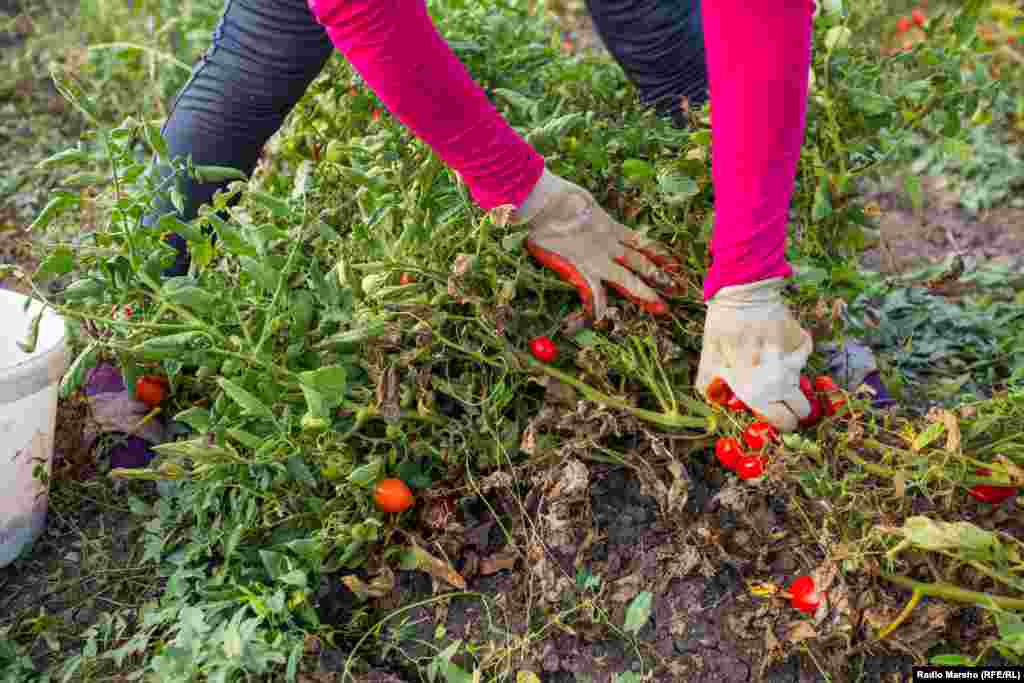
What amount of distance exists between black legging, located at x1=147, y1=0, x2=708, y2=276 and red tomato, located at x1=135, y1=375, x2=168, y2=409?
0.24 meters

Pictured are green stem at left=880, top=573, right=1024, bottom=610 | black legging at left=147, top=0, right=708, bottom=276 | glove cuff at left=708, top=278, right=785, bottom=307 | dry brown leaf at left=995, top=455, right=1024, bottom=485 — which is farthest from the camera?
black legging at left=147, top=0, right=708, bottom=276

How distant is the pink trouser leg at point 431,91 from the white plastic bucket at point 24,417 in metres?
0.72

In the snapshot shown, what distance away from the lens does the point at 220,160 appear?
73.4 inches

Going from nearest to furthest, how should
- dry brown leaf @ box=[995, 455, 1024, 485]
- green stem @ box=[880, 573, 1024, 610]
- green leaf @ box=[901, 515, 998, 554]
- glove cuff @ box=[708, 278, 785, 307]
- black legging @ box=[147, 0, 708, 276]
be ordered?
green leaf @ box=[901, 515, 998, 554], green stem @ box=[880, 573, 1024, 610], dry brown leaf @ box=[995, 455, 1024, 485], glove cuff @ box=[708, 278, 785, 307], black legging @ box=[147, 0, 708, 276]

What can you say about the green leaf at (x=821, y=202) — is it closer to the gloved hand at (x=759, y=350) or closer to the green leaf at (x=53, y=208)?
the gloved hand at (x=759, y=350)

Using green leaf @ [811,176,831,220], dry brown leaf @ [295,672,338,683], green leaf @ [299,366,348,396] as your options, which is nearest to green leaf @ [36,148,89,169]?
green leaf @ [299,366,348,396]

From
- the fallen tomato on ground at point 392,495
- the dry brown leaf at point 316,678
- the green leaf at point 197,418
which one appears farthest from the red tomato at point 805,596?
the green leaf at point 197,418

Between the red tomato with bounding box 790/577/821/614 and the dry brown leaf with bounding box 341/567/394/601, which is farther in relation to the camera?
the dry brown leaf with bounding box 341/567/394/601

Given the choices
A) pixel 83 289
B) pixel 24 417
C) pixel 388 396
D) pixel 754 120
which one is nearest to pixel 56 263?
pixel 83 289

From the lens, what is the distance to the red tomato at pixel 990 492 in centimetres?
149

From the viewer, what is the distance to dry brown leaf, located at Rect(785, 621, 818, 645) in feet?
4.56

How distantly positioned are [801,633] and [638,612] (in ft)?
0.78

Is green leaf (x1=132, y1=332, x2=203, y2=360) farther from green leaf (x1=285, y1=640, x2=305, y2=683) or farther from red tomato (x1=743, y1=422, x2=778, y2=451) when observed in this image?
red tomato (x1=743, y1=422, x2=778, y2=451)

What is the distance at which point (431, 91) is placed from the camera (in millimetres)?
1399
